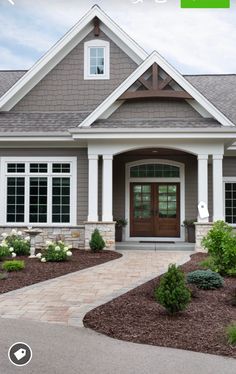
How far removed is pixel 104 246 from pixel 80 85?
5.85 meters

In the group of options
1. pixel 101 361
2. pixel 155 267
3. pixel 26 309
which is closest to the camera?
pixel 101 361

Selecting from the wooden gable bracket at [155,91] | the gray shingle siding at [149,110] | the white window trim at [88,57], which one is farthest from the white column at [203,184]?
the white window trim at [88,57]

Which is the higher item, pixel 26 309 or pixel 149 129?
pixel 149 129

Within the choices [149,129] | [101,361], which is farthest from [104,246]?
[101,361]

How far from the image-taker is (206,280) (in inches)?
271

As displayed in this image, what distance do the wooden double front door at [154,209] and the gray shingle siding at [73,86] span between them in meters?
3.41

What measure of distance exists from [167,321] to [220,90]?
1359 cm

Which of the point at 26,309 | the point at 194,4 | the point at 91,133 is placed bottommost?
the point at 26,309

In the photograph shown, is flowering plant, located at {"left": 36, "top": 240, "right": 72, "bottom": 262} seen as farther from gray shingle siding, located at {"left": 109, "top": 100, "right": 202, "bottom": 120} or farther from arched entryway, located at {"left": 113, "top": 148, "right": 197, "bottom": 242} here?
gray shingle siding, located at {"left": 109, "top": 100, "right": 202, "bottom": 120}

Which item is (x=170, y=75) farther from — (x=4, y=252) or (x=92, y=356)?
(x=92, y=356)

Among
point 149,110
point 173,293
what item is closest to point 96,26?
point 149,110

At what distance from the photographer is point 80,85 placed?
46.5 feet

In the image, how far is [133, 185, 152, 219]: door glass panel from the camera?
46.0 ft

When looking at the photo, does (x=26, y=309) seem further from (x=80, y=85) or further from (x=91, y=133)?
(x=80, y=85)
